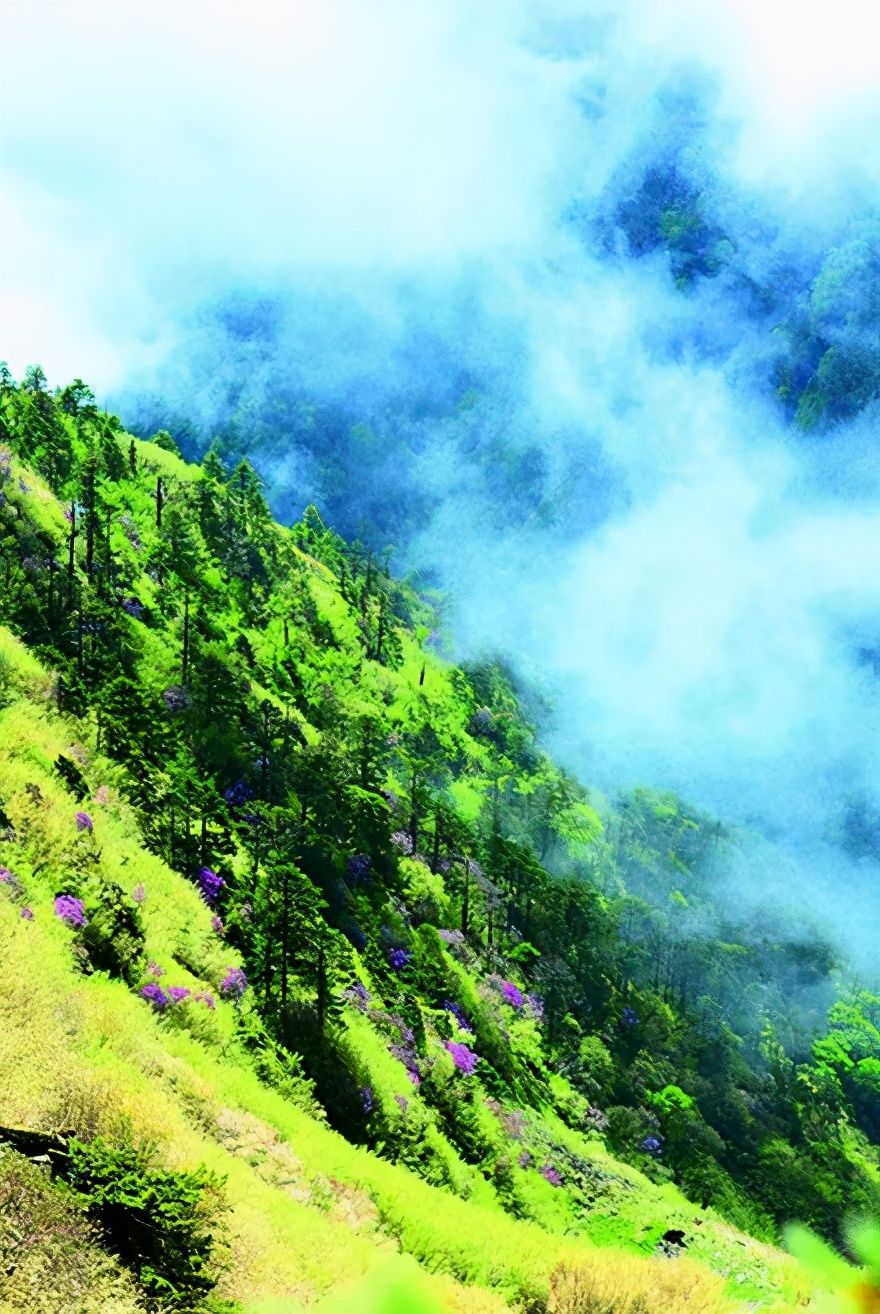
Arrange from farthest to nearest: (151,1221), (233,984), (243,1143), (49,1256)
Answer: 1. (233,984)
2. (243,1143)
3. (151,1221)
4. (49,1256)

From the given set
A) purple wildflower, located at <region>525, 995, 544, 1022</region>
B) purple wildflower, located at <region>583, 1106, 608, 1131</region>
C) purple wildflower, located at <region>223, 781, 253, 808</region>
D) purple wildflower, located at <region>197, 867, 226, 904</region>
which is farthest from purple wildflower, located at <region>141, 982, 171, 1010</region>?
purple wildflower, located at <region>525, 995, 544, 1022</region>

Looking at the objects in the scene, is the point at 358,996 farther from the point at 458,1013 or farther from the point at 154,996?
the point at 154,996

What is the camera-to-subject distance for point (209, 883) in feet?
142

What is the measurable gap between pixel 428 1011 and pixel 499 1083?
7274mm

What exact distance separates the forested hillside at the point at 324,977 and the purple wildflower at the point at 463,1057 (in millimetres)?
386

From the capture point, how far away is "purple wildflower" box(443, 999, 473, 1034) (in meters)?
61.6

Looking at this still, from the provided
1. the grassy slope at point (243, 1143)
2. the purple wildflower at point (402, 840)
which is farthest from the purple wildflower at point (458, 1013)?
the grassy slope at point (243, 1143)

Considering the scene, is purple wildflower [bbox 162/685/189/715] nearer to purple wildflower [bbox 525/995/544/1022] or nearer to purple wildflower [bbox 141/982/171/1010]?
purple wildflower [bbox 525/995/544/1022]

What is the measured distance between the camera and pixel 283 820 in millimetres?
60719

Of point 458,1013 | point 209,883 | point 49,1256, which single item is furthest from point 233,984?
point 458,1013

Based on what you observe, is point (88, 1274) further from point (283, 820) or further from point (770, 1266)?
point (283, 820)

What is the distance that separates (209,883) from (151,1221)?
34.4m

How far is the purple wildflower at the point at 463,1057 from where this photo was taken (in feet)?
178

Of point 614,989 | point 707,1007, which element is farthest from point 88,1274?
point 707,1007
